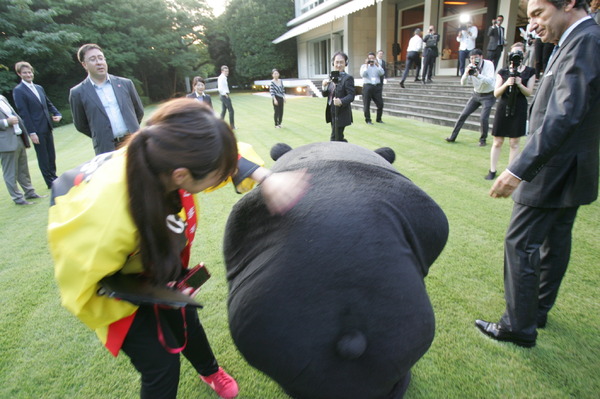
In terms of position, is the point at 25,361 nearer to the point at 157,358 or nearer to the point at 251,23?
the point at 157,358

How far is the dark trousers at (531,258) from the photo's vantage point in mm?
2059

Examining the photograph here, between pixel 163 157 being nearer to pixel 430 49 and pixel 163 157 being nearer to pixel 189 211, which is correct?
pixel 189 211

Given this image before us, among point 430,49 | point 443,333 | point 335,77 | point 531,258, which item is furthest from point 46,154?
point 430,49

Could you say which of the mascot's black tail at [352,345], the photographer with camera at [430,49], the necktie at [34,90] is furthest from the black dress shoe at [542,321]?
the photographer with camera at [430,49]

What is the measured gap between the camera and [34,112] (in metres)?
6.02

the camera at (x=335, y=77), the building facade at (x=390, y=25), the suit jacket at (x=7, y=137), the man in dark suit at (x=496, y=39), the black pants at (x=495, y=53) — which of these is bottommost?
the suit jacket at (x=7, y=137)

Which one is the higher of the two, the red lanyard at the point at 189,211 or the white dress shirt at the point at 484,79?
the white dress shirt at the point at 484,79

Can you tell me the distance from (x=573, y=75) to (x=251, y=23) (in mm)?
34541

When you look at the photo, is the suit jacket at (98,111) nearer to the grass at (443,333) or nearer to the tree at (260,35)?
the grass at (443,333)

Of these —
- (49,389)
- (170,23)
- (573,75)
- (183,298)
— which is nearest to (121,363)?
(49,389)

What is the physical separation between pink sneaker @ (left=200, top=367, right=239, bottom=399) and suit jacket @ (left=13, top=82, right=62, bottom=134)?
6.08m

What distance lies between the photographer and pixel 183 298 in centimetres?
136

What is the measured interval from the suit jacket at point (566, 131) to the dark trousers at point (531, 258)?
0.39 ft

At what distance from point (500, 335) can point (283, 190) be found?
1992 mm
